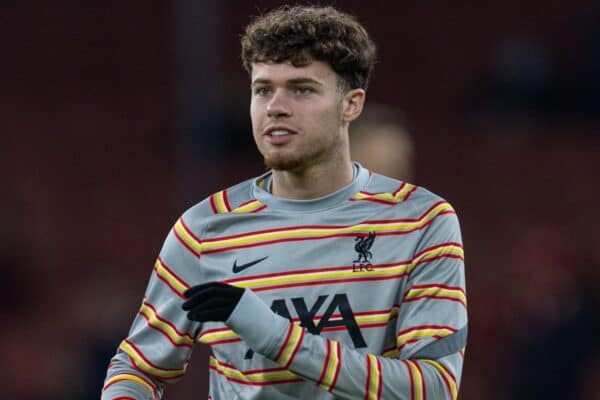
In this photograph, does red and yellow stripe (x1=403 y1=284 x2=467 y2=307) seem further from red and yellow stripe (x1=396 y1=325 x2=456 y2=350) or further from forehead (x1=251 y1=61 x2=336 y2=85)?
forehead (x1=251 y1=61 x2=336 y2=85)

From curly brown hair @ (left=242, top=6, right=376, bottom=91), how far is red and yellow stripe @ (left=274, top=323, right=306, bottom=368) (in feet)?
2.25

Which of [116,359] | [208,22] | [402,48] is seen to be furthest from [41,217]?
[116,359]

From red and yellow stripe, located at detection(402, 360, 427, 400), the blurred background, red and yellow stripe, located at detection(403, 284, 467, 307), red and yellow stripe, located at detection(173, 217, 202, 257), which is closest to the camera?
red and yellow stripe, located at detection(402, 360, 427, 400)

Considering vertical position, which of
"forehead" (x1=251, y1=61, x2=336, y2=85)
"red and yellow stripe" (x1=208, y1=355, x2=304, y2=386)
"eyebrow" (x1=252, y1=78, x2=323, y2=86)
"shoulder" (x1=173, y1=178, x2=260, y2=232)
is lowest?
"red and yellow stripe" (x1=208, y1=355, x2=304, y2=386)

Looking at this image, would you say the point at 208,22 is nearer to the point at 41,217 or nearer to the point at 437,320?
the point at 41,217

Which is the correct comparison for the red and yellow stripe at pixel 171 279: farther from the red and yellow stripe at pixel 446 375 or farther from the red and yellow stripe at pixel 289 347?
the red and yellow stripe at pixel 446 375

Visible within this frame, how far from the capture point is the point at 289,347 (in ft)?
10.3

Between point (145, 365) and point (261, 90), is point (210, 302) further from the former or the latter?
point (261, 90)

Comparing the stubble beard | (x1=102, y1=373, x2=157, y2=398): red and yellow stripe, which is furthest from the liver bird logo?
(x1=102, y1=373, x2=157, y2=398): red and yellow stripe

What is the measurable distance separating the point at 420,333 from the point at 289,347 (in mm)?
336

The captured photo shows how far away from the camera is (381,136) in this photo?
681 cm

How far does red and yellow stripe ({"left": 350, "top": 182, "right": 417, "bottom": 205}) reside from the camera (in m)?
3.47

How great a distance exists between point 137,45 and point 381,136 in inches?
255

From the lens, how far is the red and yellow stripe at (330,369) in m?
3.15
